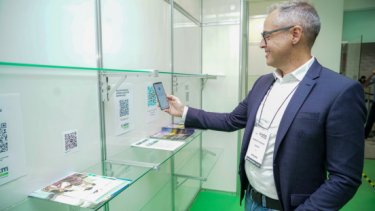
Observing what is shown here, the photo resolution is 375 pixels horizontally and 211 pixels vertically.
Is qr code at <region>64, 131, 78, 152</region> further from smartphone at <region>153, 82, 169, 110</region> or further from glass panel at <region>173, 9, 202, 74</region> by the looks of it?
glass panel at <region>173, 9, 202, 74</region>

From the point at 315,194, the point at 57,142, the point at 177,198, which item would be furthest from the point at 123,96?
the point at 177,198

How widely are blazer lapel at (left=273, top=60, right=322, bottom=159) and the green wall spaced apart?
403cm

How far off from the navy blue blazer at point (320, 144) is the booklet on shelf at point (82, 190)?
27.0 inches

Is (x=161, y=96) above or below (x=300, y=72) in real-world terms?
below

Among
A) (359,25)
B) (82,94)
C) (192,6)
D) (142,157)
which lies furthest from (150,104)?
(359,25)

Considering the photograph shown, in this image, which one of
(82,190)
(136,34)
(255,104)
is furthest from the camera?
(136,34)

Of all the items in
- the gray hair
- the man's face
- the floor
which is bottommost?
the floor

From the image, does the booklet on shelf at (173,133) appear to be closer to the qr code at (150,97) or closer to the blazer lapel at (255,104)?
the qr code at (150,97)

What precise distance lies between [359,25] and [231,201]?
3.87 metres

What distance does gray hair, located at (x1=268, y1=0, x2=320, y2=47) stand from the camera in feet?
3.47

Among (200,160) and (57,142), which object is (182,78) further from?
(57,142)

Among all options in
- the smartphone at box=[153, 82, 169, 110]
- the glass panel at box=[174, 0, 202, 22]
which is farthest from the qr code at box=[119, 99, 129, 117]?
the glass panel at box=[174, 0, 202, 22]

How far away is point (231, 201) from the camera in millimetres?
2834

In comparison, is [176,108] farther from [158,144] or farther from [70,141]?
[70,141]
